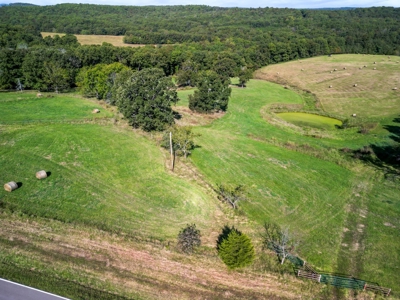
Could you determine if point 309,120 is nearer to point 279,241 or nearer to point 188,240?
point 279,241

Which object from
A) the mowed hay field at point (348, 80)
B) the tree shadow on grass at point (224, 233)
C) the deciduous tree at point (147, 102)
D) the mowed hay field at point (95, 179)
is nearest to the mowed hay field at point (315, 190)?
Result: the tree shadow on grass at point (224, 233)

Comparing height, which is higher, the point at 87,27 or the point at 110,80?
the point at 87,27

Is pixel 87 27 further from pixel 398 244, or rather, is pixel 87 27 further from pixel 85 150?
pixel 398 244

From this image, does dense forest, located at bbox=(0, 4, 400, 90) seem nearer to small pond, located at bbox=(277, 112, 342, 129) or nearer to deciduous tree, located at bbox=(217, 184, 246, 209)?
small pond, located at bbox=(277, 112, 342, 129)

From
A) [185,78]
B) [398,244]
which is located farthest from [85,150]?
[185,78]

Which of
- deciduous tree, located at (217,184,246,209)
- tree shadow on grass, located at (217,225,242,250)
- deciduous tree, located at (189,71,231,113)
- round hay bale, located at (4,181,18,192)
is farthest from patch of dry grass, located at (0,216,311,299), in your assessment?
deciduous tree, located at (189,71,231,113)

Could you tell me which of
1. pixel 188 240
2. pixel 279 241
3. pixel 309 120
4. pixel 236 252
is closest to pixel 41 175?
pixel 188 240
